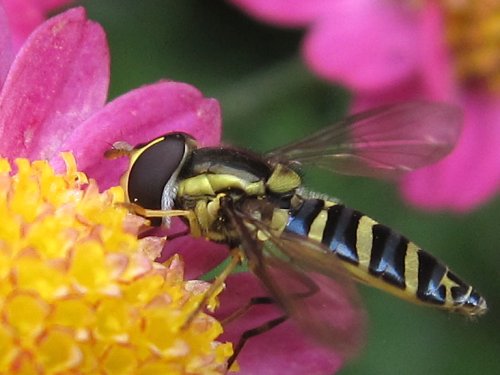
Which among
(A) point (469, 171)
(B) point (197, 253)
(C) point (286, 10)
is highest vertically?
(C) point (286, 10)

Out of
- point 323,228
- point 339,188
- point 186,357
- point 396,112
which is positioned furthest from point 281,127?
point 186,357

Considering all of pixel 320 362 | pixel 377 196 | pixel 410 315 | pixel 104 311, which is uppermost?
pixel 104 311

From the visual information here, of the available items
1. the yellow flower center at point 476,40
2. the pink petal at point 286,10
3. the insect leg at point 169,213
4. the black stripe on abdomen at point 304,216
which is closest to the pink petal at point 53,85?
the insect leg at point 169,213

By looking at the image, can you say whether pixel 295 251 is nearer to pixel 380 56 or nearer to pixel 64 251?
pixel 64 251

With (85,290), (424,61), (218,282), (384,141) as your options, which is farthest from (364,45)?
(85,290)

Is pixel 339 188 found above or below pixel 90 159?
below

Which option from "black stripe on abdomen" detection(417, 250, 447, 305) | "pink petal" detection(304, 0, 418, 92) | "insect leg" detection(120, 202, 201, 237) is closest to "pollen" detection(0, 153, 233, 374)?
"insect leg" detection(120, 202, 201, 237)

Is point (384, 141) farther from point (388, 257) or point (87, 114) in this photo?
point (87, 114)
